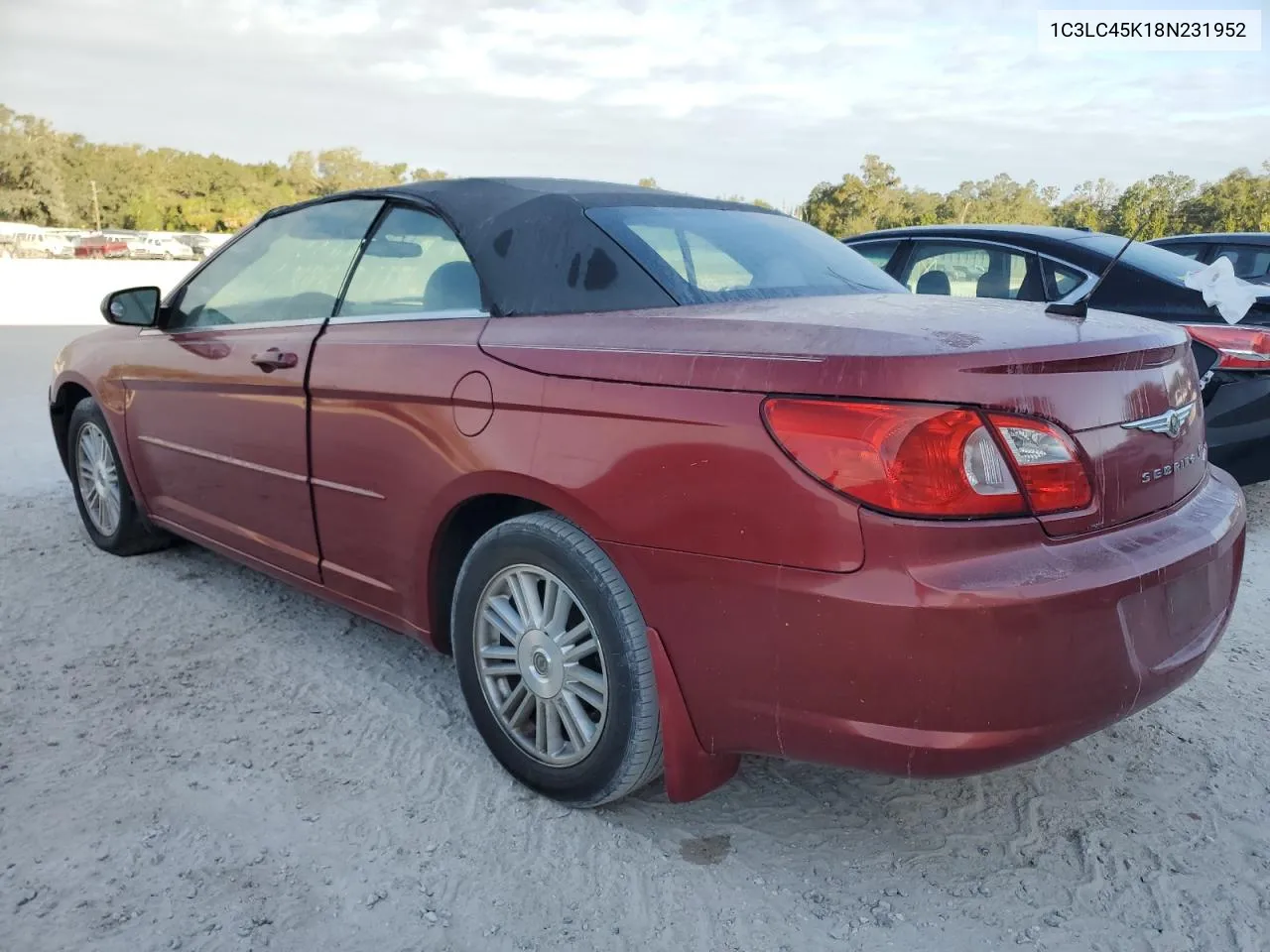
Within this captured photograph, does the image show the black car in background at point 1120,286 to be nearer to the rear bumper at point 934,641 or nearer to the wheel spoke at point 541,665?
the rear bumper at point 934,641

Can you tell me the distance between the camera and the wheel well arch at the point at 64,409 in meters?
4.50

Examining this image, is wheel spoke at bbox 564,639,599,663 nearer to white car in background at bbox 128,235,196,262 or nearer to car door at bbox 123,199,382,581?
car door at bbox 123,199,382,581

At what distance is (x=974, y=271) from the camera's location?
550 centimetres

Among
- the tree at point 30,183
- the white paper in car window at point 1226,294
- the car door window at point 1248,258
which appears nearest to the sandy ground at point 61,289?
the white paper in car window at point 1226,294

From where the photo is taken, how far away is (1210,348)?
15.2 feet

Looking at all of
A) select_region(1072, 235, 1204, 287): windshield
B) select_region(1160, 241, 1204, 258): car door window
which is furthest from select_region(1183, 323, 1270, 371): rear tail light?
select_region(1160, 241, 1204, 258): car door window

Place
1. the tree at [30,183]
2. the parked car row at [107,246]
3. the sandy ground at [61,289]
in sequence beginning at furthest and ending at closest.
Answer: the tree at [30,183], the parked car row at [107,246], the sandy ground at [61,289]

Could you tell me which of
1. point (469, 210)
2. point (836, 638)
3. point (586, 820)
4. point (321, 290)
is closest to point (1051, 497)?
point (836, 638)

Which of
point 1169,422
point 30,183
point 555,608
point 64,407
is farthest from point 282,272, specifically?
point 30,183

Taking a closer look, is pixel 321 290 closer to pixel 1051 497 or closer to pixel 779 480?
pixel 779 480

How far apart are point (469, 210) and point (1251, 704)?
2.75 meters

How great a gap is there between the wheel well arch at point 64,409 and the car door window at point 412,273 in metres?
2.18

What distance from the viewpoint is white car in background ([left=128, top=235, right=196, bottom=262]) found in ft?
150

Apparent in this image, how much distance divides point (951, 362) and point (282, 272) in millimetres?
2389
